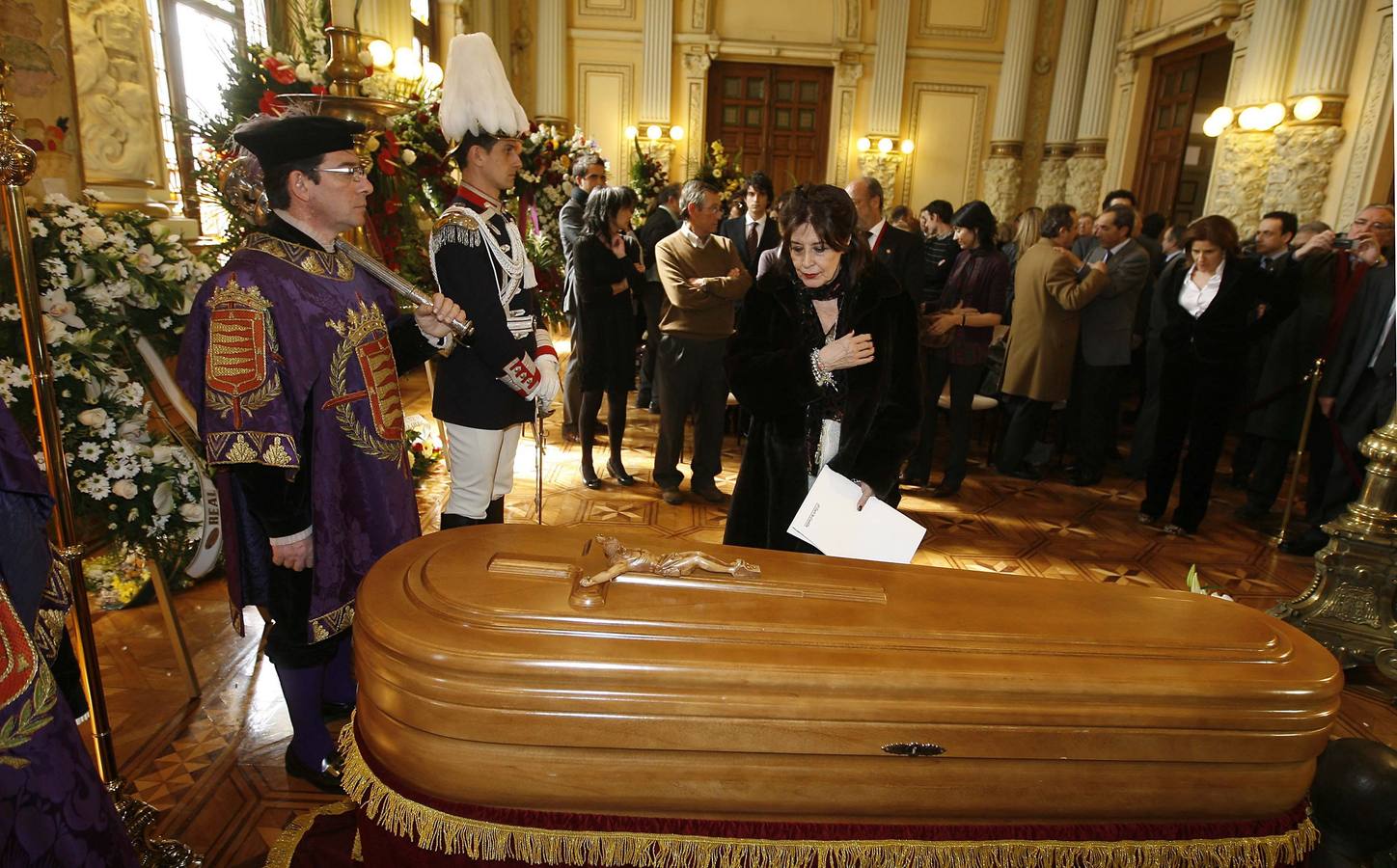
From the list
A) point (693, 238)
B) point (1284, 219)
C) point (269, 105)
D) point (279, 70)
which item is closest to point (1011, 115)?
point (1284, 219)

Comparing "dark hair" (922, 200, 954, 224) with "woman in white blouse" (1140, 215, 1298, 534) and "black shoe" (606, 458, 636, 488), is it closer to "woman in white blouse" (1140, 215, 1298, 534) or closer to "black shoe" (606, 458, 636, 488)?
"woman in white blouse" (1140, 215, 1298, 534)

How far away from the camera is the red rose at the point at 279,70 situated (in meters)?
3.05

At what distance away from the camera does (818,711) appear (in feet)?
3.54

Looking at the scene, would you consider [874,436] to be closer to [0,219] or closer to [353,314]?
[353,314]

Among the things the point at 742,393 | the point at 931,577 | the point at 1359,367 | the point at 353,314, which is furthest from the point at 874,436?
the point at 1359,367

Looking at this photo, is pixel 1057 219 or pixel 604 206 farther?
pixel 1057 219

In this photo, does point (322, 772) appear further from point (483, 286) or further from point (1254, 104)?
point (1254, 104)

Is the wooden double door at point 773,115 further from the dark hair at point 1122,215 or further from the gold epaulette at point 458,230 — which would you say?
the gold epaulette at point 458,230

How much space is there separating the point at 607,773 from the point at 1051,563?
3328 millimetres

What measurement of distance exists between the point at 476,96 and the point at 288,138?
685 mm

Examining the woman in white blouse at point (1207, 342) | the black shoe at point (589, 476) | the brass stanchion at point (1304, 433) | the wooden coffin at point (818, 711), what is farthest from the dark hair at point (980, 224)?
the wooden coffin at point (818, 711)

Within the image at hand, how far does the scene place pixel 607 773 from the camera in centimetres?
110

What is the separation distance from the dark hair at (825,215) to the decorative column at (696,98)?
10.9m

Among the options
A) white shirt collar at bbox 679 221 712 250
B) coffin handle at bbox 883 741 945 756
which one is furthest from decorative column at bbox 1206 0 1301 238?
coffin handle at bbox 883 741 945 756
